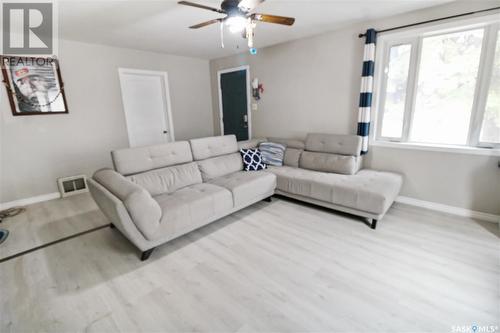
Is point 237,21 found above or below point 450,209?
above

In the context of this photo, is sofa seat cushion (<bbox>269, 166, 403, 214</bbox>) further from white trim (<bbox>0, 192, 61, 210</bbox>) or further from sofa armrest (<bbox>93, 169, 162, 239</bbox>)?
white trim (<bbox>0, 192, 61, 210</bbox>)

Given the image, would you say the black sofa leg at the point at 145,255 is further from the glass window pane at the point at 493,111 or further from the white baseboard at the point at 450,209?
the glass window pane at the point at 493,111

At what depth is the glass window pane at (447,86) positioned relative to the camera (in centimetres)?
264

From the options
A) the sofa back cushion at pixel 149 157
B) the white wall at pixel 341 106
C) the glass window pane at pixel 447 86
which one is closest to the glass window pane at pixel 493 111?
the glass window pane at pixel 447 86

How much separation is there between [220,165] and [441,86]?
292 centimetres

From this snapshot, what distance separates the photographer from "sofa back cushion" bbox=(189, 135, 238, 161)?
10.6ft

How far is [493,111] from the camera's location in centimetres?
254

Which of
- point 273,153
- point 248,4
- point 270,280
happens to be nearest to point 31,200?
point 273,153

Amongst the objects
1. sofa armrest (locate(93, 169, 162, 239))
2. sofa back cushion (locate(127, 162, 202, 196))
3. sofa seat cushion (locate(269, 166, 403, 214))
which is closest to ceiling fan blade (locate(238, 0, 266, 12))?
sofa armrest (locate(93, 169, 162, 239))

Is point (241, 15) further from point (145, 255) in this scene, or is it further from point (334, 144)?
point (145, 255)

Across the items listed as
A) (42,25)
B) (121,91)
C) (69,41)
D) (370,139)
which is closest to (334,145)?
(370,139)

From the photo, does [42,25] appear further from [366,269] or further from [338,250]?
[366,269]

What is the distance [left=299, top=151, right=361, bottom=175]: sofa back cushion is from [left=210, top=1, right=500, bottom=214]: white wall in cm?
47

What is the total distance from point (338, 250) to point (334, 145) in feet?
5.37
